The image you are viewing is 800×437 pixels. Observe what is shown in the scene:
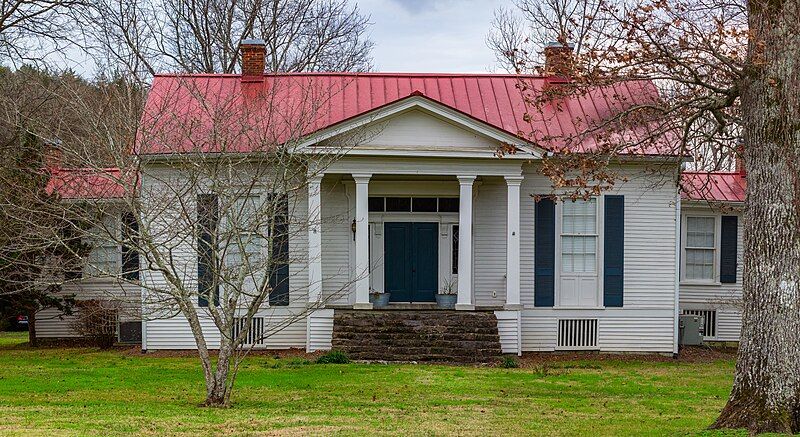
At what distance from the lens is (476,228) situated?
22969 millimetres

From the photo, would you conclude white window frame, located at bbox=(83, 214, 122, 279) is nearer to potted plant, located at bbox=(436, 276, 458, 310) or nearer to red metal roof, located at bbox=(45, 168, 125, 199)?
red metal roof, located at bbox=(45, 168, 125, 199)

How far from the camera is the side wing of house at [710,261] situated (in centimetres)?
2548

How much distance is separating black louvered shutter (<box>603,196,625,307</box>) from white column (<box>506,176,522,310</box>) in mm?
2351

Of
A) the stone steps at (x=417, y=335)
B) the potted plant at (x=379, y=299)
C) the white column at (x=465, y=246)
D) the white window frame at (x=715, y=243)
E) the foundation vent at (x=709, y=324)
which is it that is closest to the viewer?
the stone steps at (x=417, y=335)

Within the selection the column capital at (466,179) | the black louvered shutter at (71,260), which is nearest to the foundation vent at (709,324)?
the column capital at (466,179)

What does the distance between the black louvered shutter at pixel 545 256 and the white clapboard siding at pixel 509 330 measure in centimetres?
133

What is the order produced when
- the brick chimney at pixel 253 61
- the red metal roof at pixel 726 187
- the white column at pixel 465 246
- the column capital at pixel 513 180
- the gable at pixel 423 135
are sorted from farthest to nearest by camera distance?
the red metal roof at pixel 726 187 → the brick chimney at pixel 253 61 → the column capital at pixel 513 180 → the white column at pixel 465 246 → the gable at pixel 423 135

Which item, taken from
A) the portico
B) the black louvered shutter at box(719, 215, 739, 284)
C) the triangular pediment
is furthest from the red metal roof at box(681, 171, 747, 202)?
the triangular pediment

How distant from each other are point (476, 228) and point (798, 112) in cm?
1194

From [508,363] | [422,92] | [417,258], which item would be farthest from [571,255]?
[422,92]

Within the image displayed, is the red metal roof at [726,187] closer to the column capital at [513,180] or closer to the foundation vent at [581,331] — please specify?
the foundation vent at [581,331]

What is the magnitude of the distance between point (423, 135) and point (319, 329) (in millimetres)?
4814

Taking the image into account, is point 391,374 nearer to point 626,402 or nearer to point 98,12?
point 626,402

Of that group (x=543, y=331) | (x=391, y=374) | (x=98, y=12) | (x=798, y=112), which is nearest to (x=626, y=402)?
(x=391, y=374)
